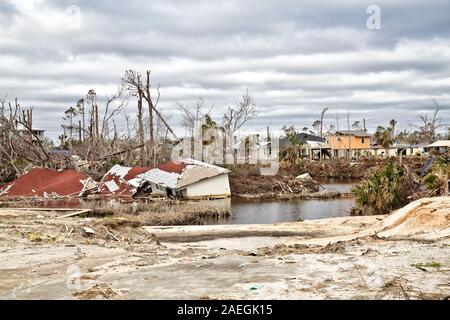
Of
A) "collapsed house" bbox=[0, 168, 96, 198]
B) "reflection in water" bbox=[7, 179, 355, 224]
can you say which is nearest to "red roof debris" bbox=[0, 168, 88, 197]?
"collapsed house" bbox=[0, 168, 96, 198]

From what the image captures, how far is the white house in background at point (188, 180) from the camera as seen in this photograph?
36.1 metres

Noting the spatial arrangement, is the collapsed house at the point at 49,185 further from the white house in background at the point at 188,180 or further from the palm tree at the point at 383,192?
the palm tree at the point at 383,192

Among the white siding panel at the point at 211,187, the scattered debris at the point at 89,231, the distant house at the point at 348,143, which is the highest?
the distant house at the point at 348,143

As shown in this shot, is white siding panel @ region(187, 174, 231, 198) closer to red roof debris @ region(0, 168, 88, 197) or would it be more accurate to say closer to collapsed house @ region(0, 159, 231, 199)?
collapsed house @ region(0, 159, 231, 199)

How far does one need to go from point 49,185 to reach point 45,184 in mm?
362

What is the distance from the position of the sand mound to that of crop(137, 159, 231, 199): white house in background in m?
21.3

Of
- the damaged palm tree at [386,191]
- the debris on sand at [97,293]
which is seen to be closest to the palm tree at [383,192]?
the damaged palm tree at [386,191]

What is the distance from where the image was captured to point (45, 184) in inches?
1452

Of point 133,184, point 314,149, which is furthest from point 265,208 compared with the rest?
point 314,149

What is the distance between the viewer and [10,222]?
1518 cm
